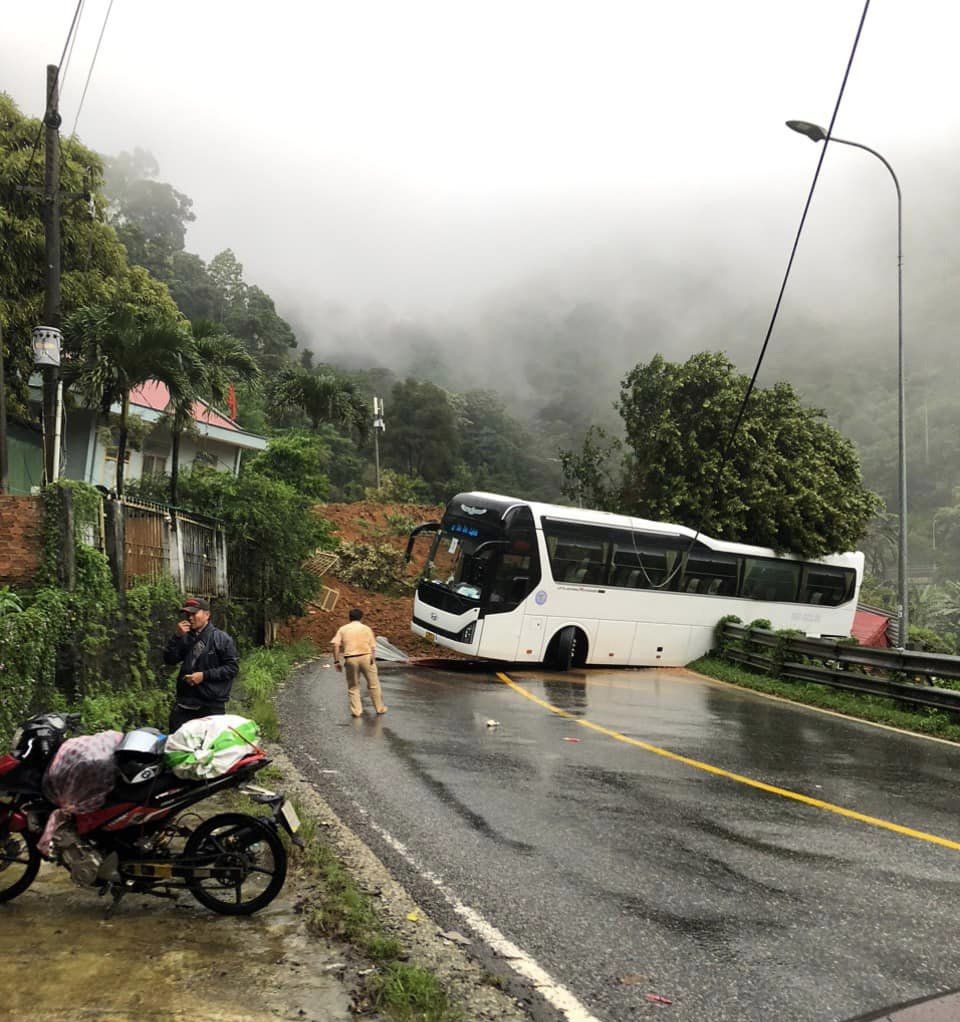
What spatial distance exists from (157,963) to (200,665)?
3.43m

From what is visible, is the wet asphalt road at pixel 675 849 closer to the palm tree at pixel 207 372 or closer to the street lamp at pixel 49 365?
the street lamp at pixel 49 365

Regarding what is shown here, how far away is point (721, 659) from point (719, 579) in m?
2.06

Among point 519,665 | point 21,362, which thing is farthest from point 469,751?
point 21,362

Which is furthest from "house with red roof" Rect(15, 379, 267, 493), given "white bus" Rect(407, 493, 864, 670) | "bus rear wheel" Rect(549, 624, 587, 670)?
"bus rear wheel" Rect(549, 624, 587, 670)

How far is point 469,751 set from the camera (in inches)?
400

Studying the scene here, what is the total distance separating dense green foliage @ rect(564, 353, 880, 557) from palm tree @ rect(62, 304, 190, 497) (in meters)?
16.6

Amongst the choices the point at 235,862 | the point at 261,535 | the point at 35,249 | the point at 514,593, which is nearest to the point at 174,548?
the point at 261,535

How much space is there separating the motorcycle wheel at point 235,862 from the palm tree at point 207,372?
49.0ft

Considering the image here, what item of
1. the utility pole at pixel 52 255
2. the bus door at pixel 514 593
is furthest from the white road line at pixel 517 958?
the bus door at pixel 514 593

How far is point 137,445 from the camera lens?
29.2m

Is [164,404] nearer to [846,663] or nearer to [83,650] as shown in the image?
[83,650]

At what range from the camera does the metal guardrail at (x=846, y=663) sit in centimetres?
1509

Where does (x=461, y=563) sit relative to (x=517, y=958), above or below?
above

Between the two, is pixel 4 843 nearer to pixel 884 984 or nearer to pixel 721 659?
pixel 884 984
